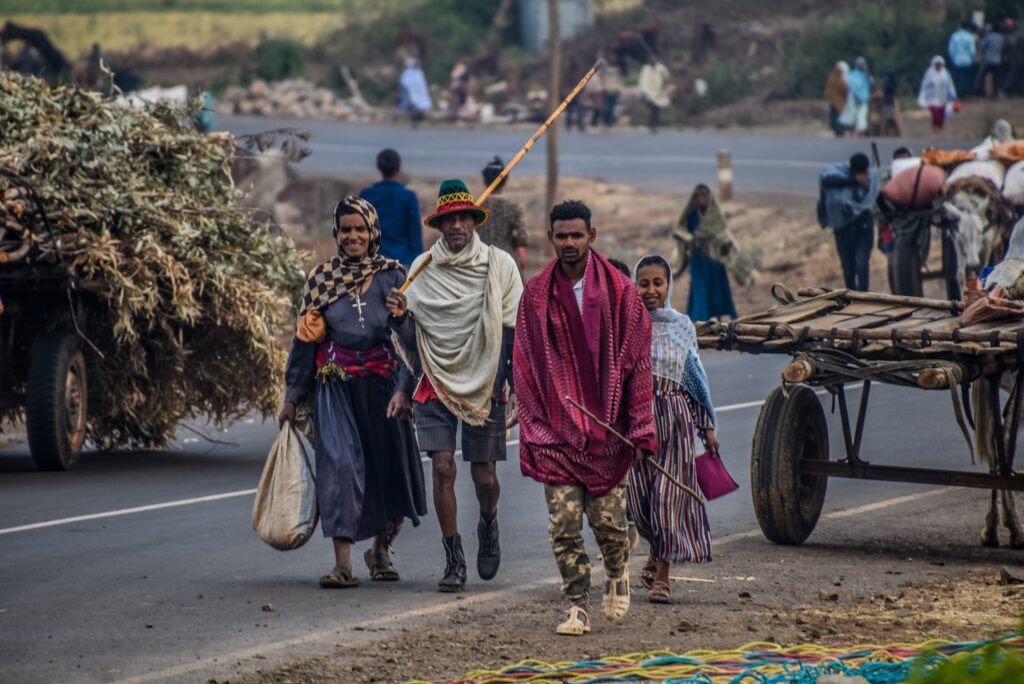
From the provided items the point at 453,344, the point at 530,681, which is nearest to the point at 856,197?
the point at 453,344

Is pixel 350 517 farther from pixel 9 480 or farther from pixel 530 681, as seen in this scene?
pixel 9 480

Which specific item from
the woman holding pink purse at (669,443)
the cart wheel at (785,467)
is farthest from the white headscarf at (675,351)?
the cart wheel at (785,467)

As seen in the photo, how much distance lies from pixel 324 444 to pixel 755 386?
884 cm

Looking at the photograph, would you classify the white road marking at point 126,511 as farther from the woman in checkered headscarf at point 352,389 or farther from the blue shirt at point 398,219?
the blue shirt at point 398,219

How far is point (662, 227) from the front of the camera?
28.4m

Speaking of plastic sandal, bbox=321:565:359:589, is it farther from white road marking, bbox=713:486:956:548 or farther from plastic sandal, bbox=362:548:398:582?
white road marking, bbox=713:486:956:548

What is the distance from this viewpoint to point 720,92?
45406mm

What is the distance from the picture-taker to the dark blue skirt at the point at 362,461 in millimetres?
8828

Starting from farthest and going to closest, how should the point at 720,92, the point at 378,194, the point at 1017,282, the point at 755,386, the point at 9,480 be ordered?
the point at 720,92, the point at 755,386, the point at 378,194, the point at 9,480, the point at 1017,282

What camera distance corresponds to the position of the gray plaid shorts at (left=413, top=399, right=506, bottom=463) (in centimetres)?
879

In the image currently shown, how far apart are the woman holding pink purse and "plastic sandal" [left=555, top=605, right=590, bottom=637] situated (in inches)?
30.7

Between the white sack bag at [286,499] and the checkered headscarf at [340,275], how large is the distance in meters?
0.64

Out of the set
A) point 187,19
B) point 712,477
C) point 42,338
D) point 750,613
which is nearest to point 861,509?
point 712,477

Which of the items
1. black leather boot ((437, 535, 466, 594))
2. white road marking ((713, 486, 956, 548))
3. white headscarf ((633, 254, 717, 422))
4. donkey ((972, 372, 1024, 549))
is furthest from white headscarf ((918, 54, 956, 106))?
black leather boot ((437, 535, 466, 594))
